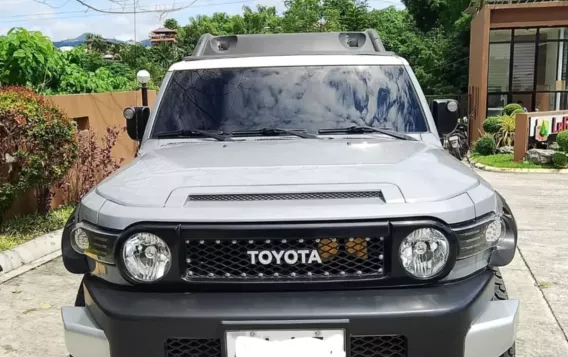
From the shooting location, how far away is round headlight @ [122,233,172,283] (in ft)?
7.77

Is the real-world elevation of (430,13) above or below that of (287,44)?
above

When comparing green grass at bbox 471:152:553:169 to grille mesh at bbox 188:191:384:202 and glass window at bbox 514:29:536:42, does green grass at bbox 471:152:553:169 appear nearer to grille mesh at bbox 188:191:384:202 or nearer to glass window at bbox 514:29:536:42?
glass window at bbox 514:29:536:42

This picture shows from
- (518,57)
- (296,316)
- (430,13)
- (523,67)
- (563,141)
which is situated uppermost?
(430,13)

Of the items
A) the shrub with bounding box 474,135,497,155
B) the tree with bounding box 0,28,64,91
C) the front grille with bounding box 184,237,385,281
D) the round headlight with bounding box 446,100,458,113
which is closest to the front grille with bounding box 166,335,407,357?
the front grille with bounding box 184,237,385,281

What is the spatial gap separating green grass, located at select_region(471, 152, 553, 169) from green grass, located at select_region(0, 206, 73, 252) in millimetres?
11380

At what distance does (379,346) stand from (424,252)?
1.31ft

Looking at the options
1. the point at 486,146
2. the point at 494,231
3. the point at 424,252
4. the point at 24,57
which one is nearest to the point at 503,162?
the point at 486,146

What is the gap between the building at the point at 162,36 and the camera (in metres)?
52.1

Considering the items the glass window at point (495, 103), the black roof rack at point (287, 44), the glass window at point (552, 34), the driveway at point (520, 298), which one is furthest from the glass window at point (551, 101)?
the black roof rack at point (287, 44)

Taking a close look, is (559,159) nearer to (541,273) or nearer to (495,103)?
(495,103)

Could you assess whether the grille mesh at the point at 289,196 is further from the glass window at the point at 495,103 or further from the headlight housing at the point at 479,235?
the glass window at the point at 495,103

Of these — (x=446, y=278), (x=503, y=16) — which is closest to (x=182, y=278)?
(x=446, y=278)

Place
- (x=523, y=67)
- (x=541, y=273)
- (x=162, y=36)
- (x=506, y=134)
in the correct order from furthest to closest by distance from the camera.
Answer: (x=162, y=36)
(x=523, y=67)
(x=506, y=134)
(x=541, y=273)

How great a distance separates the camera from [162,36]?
179ft
